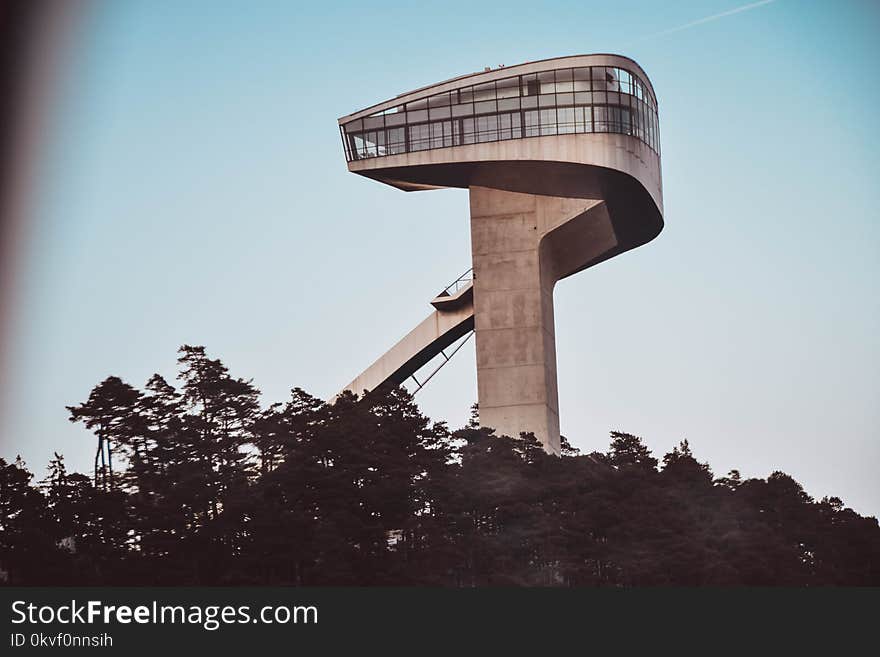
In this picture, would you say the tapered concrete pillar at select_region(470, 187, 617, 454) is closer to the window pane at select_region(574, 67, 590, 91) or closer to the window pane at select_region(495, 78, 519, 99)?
the window pane at select_region(495, 78, 519, 99)

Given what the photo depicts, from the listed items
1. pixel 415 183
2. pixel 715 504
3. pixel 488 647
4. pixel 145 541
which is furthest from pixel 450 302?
pixel 488 647

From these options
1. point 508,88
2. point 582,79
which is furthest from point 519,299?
point 582,79

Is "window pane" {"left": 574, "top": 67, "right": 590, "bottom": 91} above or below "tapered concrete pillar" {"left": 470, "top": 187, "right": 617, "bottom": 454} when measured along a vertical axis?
above

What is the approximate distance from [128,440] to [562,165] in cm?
2561

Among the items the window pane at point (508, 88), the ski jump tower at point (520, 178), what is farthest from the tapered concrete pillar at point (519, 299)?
the window pane at point (508, 88)

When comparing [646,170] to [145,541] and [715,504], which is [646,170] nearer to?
[715,504]

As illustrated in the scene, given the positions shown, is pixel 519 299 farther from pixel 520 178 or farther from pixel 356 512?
pixel 356 512

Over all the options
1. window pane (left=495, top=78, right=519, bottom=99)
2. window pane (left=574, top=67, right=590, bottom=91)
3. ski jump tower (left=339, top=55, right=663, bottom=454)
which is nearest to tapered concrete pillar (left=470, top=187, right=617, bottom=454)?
ski jump tower (left=339, top=55, right=663, bottom=454)

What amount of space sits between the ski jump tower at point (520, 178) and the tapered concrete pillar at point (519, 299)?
5cm

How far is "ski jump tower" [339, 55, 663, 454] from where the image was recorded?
236 ft

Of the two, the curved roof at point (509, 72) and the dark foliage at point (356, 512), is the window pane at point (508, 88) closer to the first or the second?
the curved roof at point (509, 72)

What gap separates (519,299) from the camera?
241 feet

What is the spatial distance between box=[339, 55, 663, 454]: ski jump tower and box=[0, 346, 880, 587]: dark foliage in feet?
21.7

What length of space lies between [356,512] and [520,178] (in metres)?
23.7
